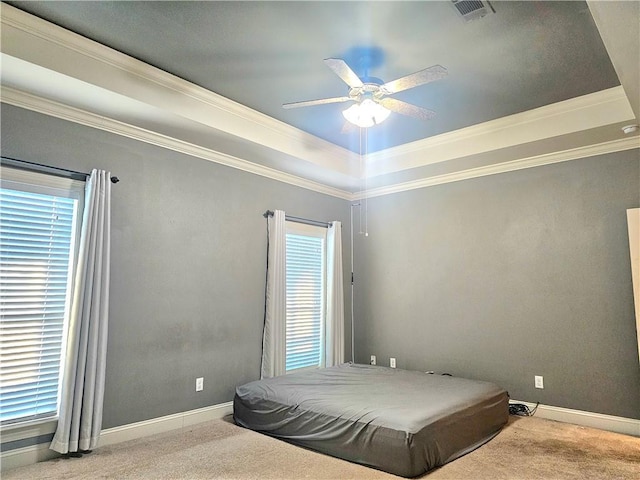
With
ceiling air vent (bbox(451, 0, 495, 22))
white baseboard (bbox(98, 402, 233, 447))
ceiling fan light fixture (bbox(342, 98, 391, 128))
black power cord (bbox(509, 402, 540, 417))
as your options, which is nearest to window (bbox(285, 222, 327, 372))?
white baseboard (bbox(98, 402, 233, 447))

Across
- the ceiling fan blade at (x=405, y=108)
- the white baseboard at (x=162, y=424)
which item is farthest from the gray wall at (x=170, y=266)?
the ceiling fan blade at (x=405, y=108)

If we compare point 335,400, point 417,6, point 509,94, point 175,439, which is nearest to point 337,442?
point 335,400

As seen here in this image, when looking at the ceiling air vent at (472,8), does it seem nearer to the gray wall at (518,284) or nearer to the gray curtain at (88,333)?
the gray wall at (518,284)

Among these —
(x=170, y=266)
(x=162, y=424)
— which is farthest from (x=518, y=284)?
(x=162, y=424)

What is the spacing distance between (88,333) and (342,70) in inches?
103

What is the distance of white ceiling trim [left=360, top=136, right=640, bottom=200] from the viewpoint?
383cm

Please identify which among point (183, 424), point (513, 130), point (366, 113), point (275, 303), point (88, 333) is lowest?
point (183, 424)

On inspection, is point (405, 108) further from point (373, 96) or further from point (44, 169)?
point (44, 169)

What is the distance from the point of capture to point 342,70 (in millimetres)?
2518

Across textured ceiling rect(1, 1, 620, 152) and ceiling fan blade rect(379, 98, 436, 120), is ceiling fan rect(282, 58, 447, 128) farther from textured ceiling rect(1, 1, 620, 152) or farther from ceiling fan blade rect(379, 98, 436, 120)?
textured ceiling rect(1, 1, 620, 152)

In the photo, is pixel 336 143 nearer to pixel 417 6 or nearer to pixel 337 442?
pixel 417 6

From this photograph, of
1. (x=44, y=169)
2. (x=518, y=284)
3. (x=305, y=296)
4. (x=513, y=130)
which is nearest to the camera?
(x=44, y=169)

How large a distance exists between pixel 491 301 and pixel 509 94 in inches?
85.1

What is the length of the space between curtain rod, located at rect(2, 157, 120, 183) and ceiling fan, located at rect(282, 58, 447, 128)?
1.74m
